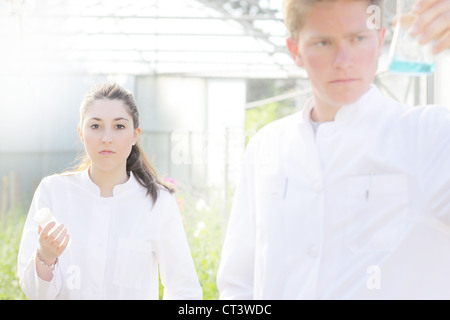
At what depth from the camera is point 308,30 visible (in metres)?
1.02

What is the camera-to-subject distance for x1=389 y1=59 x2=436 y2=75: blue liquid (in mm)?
956

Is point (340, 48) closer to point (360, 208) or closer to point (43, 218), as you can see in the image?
point (360, 208)

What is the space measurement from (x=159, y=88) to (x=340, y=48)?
6.38 meters

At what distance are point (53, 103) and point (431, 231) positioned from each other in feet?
15.9

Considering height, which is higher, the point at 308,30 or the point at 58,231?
the point at 308,30

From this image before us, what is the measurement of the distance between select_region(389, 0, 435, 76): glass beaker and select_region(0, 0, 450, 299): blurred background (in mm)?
2385


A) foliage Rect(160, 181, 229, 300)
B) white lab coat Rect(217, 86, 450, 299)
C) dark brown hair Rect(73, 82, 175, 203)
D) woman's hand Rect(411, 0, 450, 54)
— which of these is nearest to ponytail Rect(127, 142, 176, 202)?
dark brown hair Rect(73, 82, 175, 203)

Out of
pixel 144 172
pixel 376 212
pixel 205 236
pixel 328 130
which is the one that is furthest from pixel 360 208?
pixel 205 236

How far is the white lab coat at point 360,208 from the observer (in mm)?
1012

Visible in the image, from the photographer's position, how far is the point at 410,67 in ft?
3.17

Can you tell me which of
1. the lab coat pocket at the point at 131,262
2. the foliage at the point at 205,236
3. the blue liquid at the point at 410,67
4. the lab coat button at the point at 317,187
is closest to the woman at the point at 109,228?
the lab coat pocket at the point at 131,262

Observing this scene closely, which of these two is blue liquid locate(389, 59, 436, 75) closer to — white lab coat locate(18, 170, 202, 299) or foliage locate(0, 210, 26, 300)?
white lab coat locate(18, 170, 202, 299)

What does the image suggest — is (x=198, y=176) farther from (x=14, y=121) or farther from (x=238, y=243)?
(x=238, y=243)

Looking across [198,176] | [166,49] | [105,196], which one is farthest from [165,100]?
[105,196]
